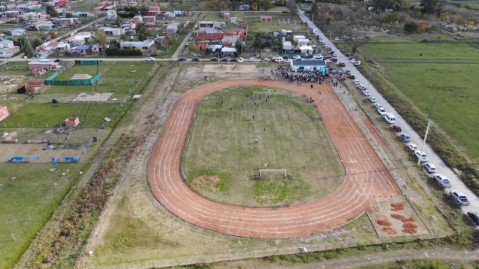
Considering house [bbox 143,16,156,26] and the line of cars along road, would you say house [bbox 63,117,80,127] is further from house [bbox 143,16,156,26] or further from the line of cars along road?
house [bbox 143,16,156,26]

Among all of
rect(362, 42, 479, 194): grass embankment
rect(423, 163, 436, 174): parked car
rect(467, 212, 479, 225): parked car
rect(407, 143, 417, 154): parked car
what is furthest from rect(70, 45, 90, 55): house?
rect(467, 212, 479, 225): parked car

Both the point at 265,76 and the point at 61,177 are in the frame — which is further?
the point at 265,76

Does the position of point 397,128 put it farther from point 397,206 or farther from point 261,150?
point 261,150

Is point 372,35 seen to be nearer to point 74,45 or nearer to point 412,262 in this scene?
point 74,45

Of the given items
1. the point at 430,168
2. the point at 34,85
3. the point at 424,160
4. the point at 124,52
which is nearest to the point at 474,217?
the point at 430,168

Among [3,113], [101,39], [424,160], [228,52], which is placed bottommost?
[3,113]

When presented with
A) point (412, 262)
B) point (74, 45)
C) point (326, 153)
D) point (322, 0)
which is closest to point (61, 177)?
point (326, 153)

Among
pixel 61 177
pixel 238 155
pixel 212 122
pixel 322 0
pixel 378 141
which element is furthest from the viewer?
pixel 322 0
